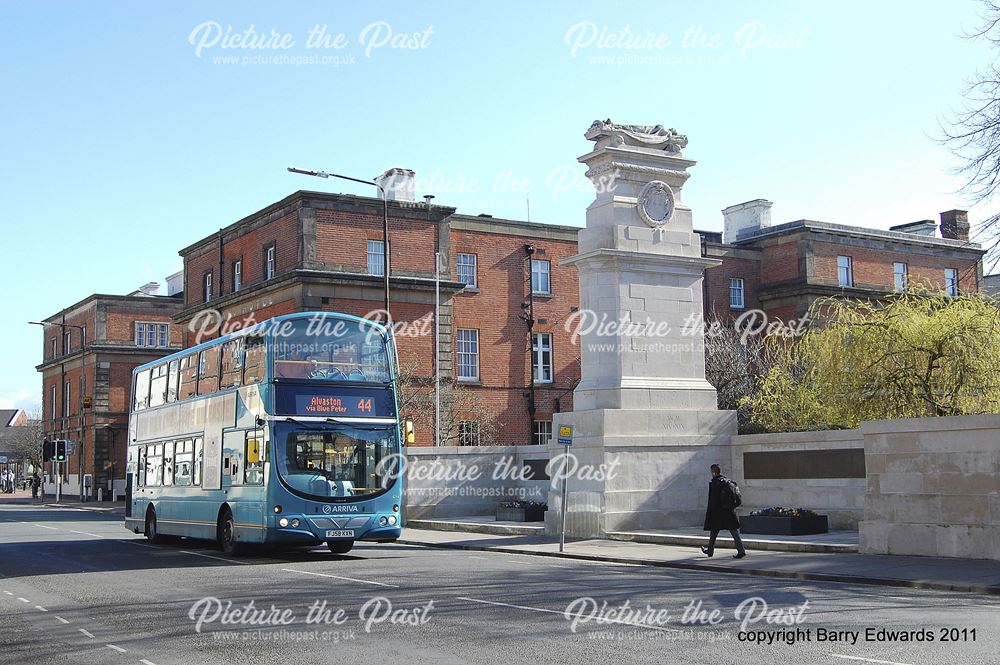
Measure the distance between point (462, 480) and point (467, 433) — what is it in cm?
1229

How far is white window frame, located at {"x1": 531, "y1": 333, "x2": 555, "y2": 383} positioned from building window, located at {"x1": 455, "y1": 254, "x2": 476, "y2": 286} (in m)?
3.89

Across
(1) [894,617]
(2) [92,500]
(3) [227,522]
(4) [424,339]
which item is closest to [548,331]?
(4) [424,339]

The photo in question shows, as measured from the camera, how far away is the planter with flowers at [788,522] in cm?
2225

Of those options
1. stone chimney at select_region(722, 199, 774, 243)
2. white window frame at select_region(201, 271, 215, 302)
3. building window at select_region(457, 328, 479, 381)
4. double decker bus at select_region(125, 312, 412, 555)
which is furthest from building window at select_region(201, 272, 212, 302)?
double decker bus at select_region(125, 312, 412, 555)

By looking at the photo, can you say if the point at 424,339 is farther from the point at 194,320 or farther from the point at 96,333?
the point at 96,333

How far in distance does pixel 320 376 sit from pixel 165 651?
10.5 meters

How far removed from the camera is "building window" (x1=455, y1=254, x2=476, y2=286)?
46.9m

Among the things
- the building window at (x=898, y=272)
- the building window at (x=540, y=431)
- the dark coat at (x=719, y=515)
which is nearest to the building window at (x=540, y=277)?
the building window at (x=540, y=431)

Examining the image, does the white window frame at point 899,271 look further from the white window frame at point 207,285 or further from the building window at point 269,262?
the white window frame at point 207,285

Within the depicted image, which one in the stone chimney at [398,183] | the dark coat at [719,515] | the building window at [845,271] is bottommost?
the dark coat at [719,515]

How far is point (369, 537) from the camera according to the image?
21172mm

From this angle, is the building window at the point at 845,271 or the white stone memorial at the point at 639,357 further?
the building window at the point at 845,271

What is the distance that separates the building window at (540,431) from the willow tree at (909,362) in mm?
22027

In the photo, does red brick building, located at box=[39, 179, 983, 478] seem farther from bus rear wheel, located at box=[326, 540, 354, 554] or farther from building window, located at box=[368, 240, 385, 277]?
bus rear wheel, located at box=[326, 540, 354, 554]
